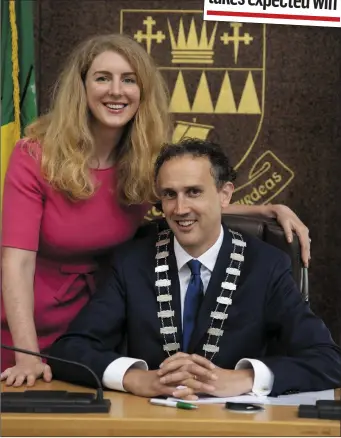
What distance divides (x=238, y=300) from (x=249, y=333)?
9 cm

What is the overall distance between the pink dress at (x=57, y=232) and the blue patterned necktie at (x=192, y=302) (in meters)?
0.33

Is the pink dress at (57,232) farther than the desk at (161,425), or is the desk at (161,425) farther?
the pink dress at (57,232)

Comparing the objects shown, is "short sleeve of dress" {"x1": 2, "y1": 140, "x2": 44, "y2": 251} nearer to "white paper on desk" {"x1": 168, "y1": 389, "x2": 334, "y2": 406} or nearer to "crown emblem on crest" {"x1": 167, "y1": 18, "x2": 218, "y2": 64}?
"white paper on desk" {"x1": 168, "y1": 389, "x2": 334, "y2": 406}

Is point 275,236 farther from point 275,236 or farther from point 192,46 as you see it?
point 192,46

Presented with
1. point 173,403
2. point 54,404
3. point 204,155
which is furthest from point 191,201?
point 54,404

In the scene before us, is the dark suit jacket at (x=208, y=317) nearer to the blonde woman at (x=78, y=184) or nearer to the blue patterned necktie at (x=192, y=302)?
the blue patterned necktie at (x=192, y=302)

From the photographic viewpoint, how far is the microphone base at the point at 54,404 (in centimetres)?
189

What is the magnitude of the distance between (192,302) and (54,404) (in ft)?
2.04

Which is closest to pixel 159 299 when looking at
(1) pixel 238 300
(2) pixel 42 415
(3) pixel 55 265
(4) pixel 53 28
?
(1) pixel 238 300

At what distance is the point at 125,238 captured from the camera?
2707 millimetres

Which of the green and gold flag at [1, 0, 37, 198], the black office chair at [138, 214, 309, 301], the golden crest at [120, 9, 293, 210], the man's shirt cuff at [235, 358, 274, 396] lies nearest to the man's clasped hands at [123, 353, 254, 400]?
the man's shirt cuff at [235, 358, 274, 396]

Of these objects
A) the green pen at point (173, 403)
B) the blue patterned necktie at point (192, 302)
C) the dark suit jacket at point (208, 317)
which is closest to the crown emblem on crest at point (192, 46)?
the dark suit jacket at point (208, 317)

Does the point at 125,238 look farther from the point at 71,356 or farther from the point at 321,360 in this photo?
the point at 321,360

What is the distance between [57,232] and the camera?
2639mm
